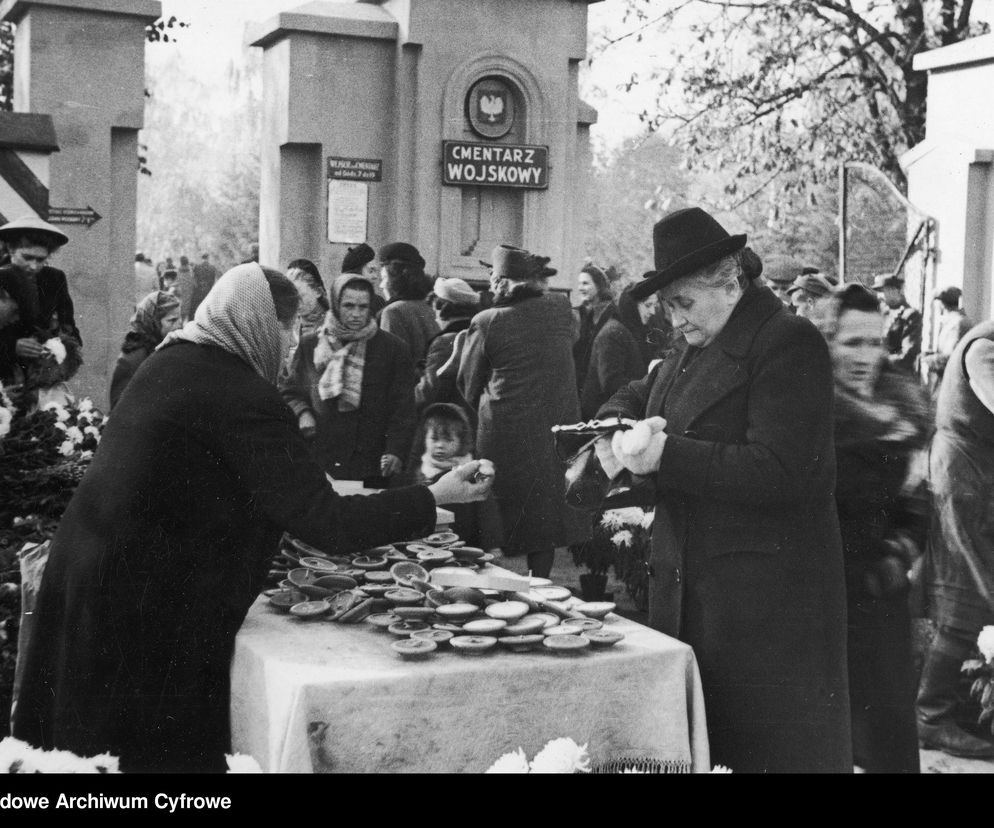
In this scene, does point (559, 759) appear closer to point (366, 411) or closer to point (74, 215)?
point (366, 411)

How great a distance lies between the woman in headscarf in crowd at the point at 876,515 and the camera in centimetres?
325

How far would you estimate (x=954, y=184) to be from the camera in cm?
608

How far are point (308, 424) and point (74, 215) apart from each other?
2551mm

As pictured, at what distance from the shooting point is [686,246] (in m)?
2.68

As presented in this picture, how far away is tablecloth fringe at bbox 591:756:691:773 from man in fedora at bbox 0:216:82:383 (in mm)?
3418

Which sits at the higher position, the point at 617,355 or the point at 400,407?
the point at 617,355

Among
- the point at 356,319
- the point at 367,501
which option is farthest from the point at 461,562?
the point at 356,319

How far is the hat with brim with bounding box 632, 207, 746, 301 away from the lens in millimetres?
2658

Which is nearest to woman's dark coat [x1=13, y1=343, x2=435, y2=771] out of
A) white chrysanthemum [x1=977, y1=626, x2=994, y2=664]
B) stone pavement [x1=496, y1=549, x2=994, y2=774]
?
white chrysanthemum [x1=977, y1=626, x2=994, y2=664]

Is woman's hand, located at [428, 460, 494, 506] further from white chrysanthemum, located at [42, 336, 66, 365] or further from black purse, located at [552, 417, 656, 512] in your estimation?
white chrysanthemum, located at [42, 336, 66, 365]

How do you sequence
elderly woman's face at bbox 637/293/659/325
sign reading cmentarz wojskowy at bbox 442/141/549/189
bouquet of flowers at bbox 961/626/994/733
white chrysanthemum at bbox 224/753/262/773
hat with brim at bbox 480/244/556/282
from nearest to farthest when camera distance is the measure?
white chrysanthemum at bbox 224/753/262/773 → bouquet of flowers at bbox 961/626/994/733 → hat with brim at bbox 480/244/556/282 → elderly woman's face at bbox 637/293/659/325 → sign reading cmentarz wojskowy at bbox 442/141/549/189

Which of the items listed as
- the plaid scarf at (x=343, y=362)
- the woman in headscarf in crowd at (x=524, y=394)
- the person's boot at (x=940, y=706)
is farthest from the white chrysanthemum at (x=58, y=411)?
the person's boot at (x=940, y=706)

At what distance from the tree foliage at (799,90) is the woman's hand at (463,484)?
89.5 inches

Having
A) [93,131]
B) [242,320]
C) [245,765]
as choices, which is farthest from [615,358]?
[245,765]
